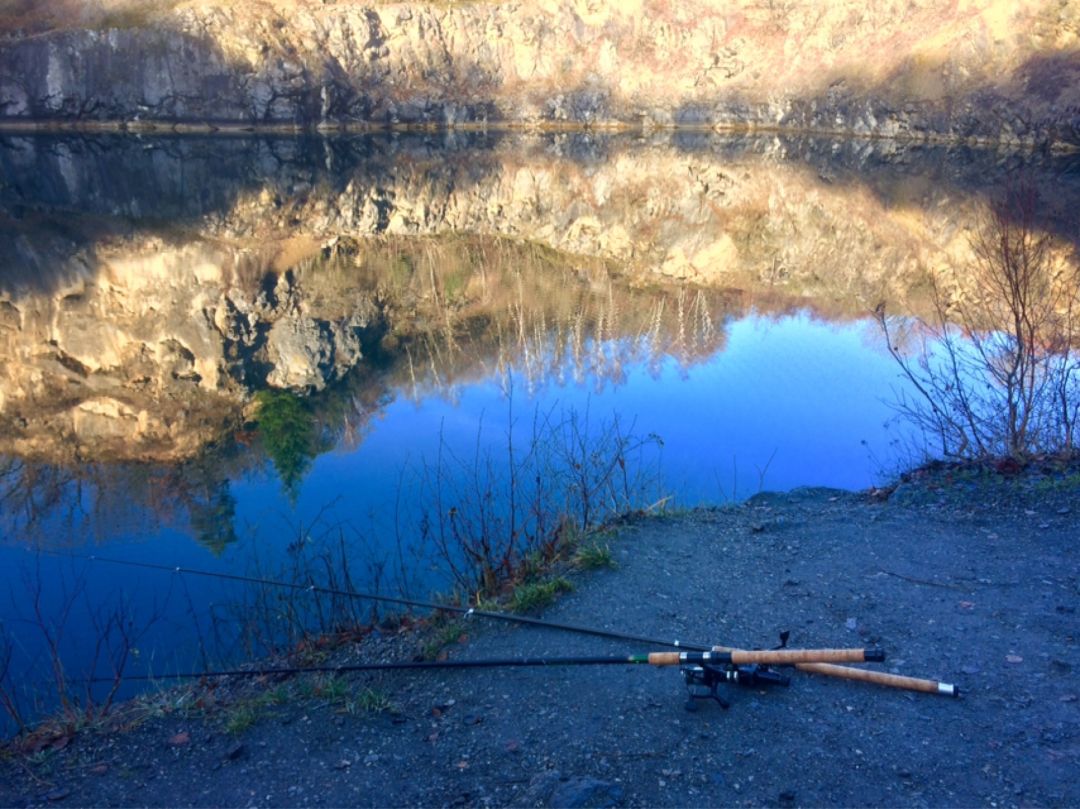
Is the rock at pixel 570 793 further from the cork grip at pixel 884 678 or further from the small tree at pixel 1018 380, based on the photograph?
the small tree at pixel 1018 380

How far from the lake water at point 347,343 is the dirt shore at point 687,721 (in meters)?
1.44

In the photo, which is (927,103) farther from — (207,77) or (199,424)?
(199,424)

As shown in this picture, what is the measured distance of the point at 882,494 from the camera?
902 centimetres

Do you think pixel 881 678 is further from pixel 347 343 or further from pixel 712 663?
pixel 347 343

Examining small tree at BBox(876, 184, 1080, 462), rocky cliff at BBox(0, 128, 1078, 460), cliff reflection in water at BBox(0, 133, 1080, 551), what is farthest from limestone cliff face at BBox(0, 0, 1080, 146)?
small tree at BBox(876, 184, 1080, 462)

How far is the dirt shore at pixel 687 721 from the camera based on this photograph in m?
4.45

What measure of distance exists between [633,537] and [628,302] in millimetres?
10723

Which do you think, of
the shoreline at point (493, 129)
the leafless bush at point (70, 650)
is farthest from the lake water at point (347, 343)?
the shoreline at point (493, 129)

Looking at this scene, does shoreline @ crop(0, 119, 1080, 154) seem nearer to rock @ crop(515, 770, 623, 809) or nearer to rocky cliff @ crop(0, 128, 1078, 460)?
rocky cliff @ crop(0, 128, 1078, 460)

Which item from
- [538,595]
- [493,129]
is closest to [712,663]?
[538,595]

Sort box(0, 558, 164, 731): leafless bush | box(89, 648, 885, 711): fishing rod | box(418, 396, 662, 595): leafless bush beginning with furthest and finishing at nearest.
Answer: box(418, 396, 662, 595): leafless bush → box(0, 558, 164, 731): leafless bush → box(89, 648, 885, 711): fishing rod

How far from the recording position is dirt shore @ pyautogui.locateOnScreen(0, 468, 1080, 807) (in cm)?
445

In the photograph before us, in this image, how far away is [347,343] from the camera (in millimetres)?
15648

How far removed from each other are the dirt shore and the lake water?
1.44m
